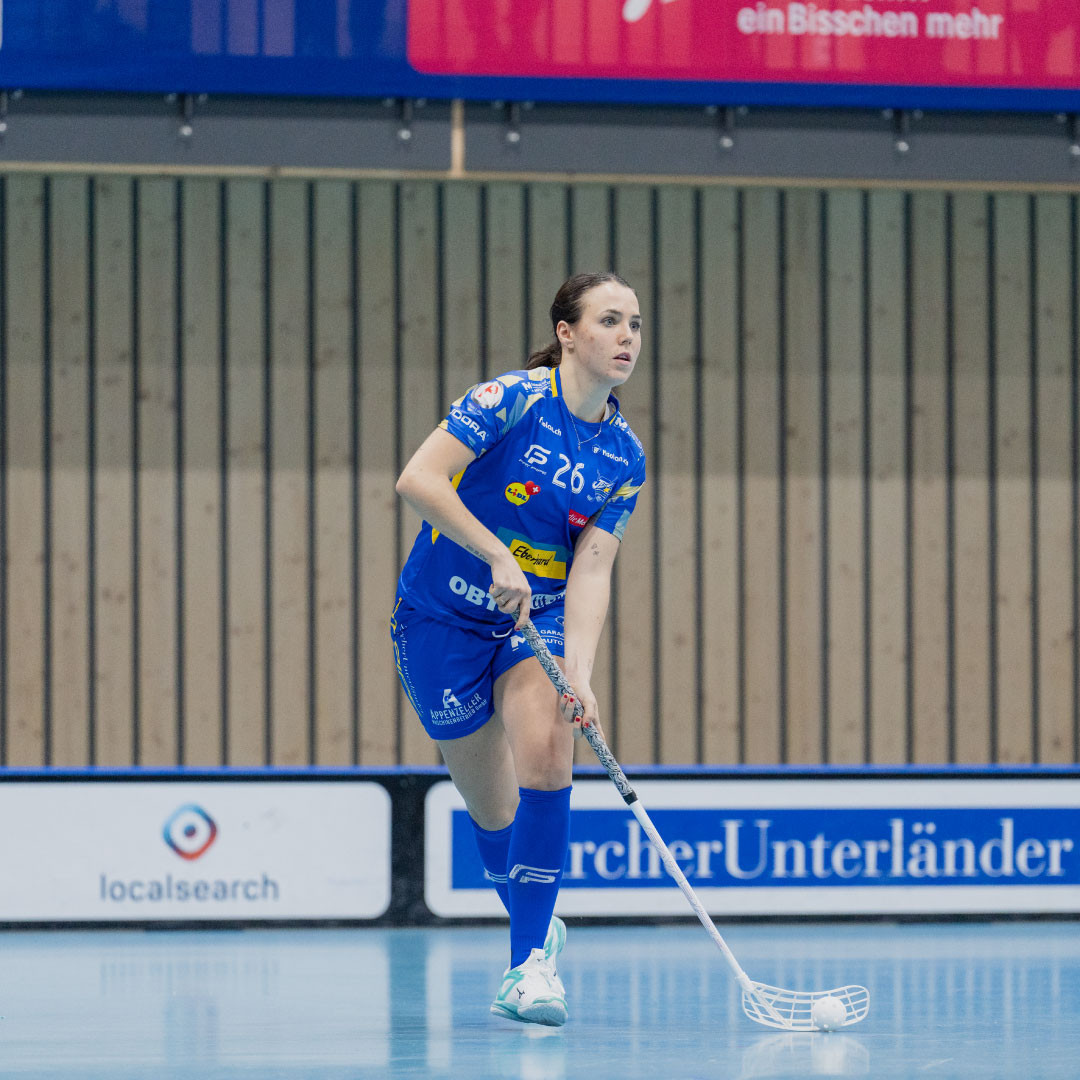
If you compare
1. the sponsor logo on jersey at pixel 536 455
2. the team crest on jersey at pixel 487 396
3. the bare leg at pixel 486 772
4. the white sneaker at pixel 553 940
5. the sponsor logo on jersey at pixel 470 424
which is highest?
the team crest on jersey at pixel 487 396

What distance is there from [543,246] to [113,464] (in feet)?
7.89

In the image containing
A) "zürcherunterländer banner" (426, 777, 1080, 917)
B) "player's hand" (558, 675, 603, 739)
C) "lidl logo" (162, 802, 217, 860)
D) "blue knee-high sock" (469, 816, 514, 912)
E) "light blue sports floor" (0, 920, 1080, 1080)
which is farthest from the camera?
"zürcherunterländer banner" (426, 777, 1080, 917)

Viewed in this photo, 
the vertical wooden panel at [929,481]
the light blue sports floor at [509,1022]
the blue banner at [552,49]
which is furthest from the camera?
the vertical wooden panel at [929,481]

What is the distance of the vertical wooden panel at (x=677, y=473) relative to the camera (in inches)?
304

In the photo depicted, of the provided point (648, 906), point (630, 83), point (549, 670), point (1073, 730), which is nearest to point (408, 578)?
point (549, 670)

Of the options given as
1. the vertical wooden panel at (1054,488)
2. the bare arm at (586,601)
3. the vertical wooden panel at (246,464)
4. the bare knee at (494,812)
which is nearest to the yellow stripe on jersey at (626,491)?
the bare arm at (586,601)

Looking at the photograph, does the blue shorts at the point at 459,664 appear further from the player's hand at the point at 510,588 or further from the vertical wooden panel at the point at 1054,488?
the vertical wooden panel at the point at 1054,488

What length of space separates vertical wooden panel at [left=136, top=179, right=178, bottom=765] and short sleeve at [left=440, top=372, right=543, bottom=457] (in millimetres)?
4140

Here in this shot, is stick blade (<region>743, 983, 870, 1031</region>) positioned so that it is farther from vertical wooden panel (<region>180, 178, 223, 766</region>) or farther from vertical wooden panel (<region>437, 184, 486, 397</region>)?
vertical wooden panel (<region>437, 184, 486, 397</region>)

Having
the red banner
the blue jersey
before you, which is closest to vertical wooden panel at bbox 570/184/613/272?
the red banner

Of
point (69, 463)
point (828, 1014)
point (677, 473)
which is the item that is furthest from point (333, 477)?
point (828, 1014)

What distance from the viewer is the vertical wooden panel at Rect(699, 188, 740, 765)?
25.3 feet

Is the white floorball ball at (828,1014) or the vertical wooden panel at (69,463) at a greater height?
the vertical wooden panel at (69,463)

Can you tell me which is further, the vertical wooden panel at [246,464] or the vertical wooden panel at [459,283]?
the vertical wooden panel at [459,283]
